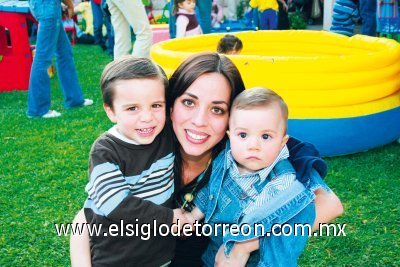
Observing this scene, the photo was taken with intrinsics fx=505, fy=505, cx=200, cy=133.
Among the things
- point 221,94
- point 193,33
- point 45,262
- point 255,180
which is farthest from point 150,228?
point 193,33

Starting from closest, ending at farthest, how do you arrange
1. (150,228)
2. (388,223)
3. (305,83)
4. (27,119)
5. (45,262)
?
(150,228), (45,262), (388,223), (305,83), (27,119)

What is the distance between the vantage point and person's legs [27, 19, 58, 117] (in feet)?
16.6

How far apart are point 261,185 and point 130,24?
13.8 ft

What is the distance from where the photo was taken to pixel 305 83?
12.5 ft

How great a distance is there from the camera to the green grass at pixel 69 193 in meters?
2.80

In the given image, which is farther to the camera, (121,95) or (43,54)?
(43,54)

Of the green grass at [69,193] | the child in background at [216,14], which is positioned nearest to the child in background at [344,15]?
the green grass at [69,193]

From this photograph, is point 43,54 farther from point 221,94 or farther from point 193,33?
point 221,94

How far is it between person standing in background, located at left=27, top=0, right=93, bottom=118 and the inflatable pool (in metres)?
1.46

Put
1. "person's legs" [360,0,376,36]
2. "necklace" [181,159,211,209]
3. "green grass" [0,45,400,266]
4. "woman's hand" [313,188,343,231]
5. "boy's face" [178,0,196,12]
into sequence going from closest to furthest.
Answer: "woman's hand" [313,188,343,231] → "necklace" [181,159,211,209] → "green grass" [0,45,400,266] → "person's legs" [360,0,376,36] → "boy's face" [178,0,196,12]

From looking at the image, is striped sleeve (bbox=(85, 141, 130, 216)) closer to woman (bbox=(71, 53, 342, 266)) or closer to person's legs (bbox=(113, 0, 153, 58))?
woman (bbox=(71, 53, 342, 266))

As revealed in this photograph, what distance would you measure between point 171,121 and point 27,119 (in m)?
3.83

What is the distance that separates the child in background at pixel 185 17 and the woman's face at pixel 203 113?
473cm

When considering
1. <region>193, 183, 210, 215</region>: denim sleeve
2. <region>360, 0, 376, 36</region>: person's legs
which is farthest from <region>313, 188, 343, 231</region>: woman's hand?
<region>360, 0, 376, 36</region>: person's legs
